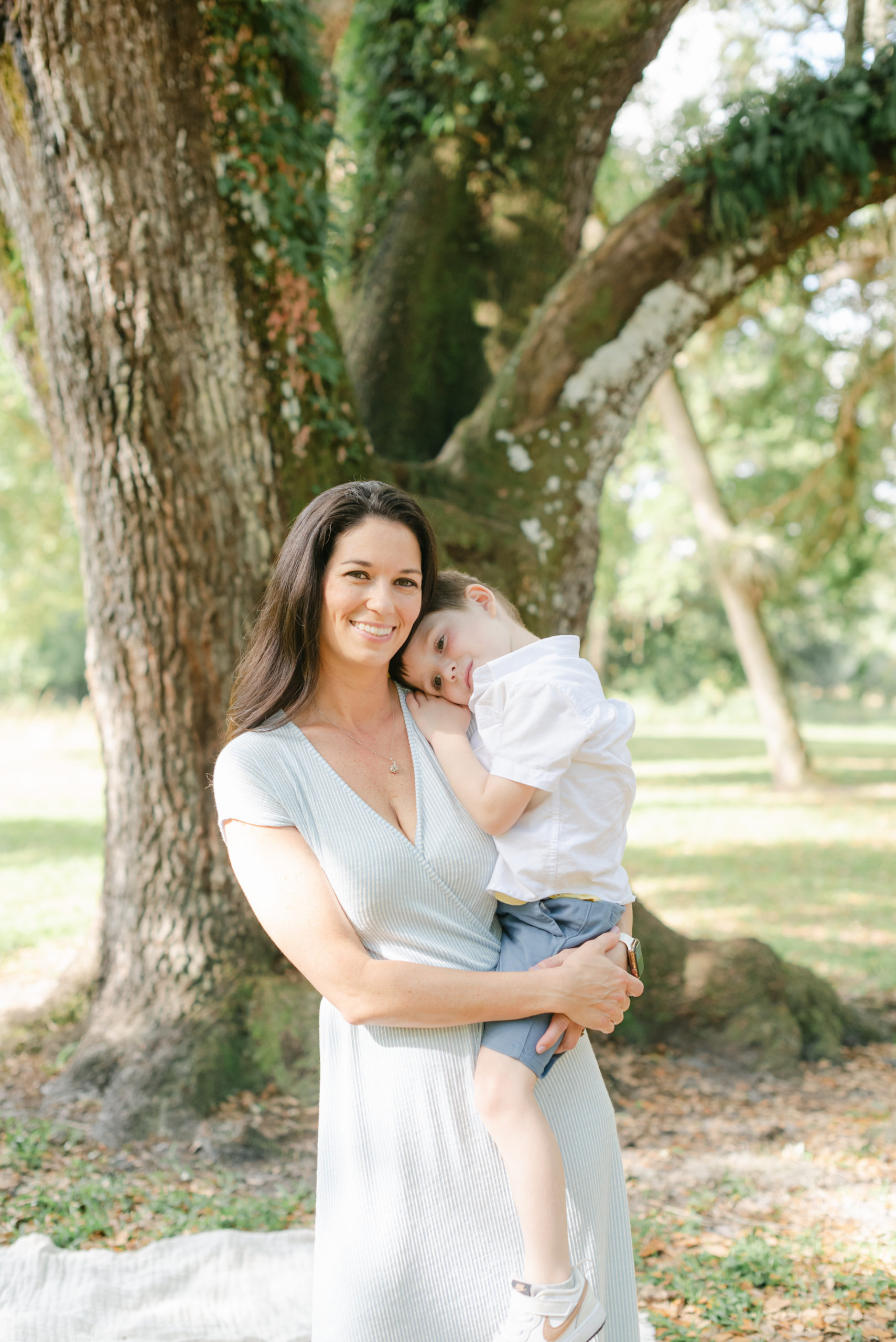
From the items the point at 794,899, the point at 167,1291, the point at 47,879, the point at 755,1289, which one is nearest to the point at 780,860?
the point at 794,899

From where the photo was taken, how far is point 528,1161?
1.80 metres

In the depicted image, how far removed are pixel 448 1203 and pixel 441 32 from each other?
547 centimetres

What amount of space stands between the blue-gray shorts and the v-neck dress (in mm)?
54

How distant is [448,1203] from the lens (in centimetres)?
185

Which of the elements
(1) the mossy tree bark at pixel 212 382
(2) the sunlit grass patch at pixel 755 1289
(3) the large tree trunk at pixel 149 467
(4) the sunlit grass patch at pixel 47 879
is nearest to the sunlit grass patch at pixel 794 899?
(2) the sunlit grass patch at pixel 755 1289

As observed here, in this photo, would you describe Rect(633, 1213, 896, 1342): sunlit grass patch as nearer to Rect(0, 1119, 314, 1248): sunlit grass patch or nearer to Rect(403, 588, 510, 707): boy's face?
Rect(0, 1119, 314, 1248): sunlit grass patch

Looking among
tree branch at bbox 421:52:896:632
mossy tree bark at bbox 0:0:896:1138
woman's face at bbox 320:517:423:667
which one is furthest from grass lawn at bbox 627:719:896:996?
woman's face at bbox 320:517:423:667

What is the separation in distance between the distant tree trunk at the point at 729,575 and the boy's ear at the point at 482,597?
1300 cm

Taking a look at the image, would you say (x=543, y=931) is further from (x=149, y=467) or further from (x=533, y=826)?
(x=149, y=467)

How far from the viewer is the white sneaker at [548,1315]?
1768 millimetres

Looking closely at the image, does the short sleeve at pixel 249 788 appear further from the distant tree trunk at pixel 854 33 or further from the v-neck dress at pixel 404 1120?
the distant tree trunk at pixel 854 33

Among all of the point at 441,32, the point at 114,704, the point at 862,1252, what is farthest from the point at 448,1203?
the point at 441,32

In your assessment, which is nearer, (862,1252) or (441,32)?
(862,1252)

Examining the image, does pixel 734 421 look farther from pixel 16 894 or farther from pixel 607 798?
pixel 607 798
